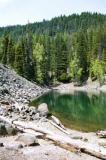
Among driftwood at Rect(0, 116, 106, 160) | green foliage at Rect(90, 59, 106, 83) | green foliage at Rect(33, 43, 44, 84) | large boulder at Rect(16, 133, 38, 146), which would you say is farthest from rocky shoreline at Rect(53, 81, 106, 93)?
large boulder at Rect(16, 133, 38, 146)

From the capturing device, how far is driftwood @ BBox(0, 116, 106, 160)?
94.8ft

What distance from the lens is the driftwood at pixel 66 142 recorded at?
28906mm

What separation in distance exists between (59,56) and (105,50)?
68.6 feet

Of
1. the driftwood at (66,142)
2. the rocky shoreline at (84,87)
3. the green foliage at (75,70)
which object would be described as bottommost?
the rocky shoreline at (84,87)

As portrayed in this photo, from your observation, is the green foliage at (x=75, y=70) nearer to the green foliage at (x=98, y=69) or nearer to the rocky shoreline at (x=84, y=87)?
the rocky shoreline at (x=84, y=87)

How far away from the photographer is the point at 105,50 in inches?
6088

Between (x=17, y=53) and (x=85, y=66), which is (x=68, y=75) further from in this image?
(x=17, y=53)

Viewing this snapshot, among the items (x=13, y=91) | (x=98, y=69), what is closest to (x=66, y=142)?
(x=13, y=91)

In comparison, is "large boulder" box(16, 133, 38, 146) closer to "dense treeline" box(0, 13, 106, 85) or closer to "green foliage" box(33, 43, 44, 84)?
"dense treeline" box(0, 13, 106, 85)

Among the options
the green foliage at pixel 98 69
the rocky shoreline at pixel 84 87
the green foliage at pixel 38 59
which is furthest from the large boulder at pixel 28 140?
the green foliage at pixel 98 69

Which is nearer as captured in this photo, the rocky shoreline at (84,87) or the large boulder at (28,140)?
the large boulder at (28,140)

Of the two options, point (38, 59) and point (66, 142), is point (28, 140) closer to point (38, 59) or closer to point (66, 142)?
point (66, 142)

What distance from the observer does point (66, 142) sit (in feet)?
103

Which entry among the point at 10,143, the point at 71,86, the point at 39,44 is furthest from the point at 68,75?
the point at 10,143
